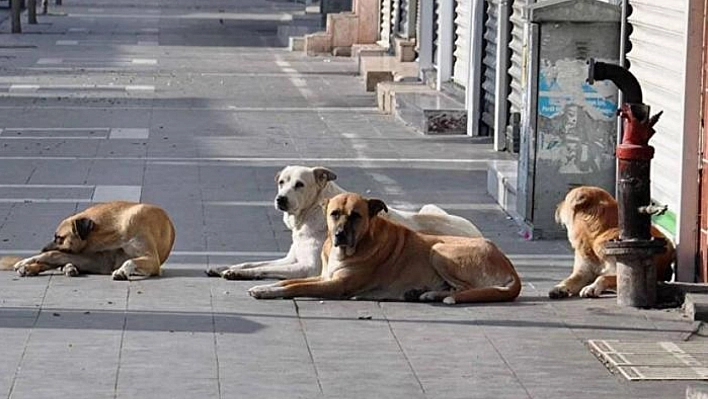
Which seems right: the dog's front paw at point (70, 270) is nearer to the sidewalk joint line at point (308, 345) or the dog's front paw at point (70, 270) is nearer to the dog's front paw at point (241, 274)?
the dog's front paw at point (241, 274)

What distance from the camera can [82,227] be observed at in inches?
410

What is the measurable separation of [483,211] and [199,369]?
622 cm

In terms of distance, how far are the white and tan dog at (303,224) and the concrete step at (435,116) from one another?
8.42 meters

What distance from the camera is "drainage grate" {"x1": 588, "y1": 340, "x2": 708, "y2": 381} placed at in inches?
308

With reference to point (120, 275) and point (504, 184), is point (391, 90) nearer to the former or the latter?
point (504, 184)

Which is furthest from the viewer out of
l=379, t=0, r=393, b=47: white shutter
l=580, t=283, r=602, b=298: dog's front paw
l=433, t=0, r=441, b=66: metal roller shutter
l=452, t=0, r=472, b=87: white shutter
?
l=379, t=0, r=393, b=47: white shutter

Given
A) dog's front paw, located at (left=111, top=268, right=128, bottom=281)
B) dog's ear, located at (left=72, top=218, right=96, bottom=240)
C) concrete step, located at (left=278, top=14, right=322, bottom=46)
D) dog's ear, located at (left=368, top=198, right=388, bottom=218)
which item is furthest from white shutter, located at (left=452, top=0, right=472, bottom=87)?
concrete step, located at (left=278, top=14, right=322, bottom=46)

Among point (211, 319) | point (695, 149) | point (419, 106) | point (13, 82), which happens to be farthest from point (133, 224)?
point (13, 82)

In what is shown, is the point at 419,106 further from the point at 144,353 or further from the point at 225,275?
the point at 144,353

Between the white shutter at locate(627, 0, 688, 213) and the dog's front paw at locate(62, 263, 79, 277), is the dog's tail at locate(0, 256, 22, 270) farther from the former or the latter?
the white shutter at locate(627, 0, 688, 213)

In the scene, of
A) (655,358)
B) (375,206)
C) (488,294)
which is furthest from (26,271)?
(655,358)

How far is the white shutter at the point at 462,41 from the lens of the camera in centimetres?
2019

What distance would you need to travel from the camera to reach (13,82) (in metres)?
24.6

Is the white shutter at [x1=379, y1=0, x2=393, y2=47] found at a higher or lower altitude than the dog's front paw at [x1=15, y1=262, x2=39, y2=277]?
higher
